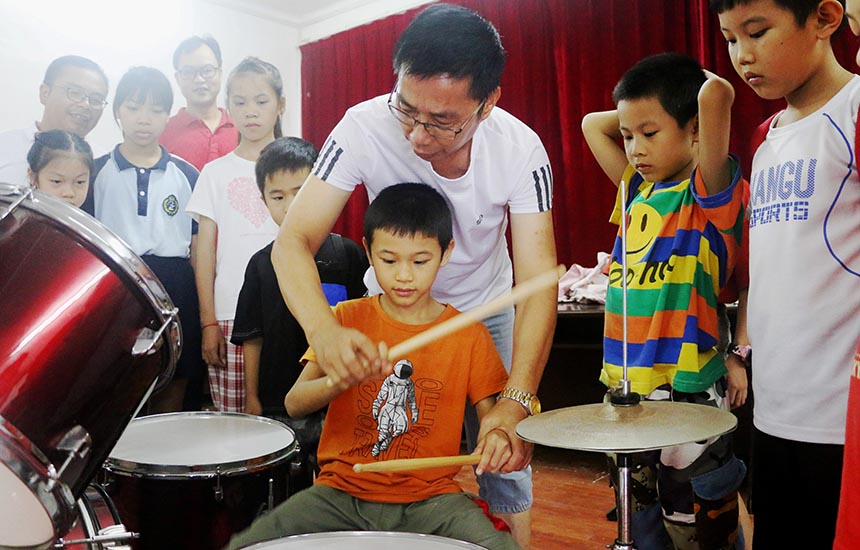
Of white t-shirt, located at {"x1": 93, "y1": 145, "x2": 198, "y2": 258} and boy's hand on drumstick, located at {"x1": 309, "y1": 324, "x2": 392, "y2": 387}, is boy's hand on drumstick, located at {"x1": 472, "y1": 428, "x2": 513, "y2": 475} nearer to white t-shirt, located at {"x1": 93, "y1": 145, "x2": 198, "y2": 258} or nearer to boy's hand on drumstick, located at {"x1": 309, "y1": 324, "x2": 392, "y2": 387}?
boy's hand on drumstick, located at {"x1": 309, "y1": 324, "x2": 392, "y2": 387}

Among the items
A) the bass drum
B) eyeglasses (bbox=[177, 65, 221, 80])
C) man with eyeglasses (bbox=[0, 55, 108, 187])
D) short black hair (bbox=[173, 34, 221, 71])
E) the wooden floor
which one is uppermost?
short black hair (bbox=[173, 34, 221, 71])

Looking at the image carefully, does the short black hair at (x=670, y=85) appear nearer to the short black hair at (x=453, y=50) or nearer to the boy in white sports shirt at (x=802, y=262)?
the boy in white sports shirt at (x=802, y=262)

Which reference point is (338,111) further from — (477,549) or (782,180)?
(477,549)

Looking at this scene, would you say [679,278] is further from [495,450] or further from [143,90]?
[143,90]

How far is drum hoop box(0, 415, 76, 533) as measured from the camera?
942 millimetres

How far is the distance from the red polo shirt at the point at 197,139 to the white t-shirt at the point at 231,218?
1600mm

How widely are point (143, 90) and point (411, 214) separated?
1.94m

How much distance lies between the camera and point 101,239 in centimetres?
109

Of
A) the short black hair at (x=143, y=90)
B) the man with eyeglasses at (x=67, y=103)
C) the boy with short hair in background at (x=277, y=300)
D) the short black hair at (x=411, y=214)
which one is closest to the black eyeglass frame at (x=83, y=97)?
the man with eyeglasses at (x=67, y=103)

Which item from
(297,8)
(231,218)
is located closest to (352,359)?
(231,218)

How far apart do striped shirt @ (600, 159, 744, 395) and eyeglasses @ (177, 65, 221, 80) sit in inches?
116

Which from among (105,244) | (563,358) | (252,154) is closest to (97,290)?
(105,244)

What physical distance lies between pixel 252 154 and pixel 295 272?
1.61m

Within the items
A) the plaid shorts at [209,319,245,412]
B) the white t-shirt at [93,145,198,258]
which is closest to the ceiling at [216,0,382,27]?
Answer: the white t-shirt at [93,145,198,258]
